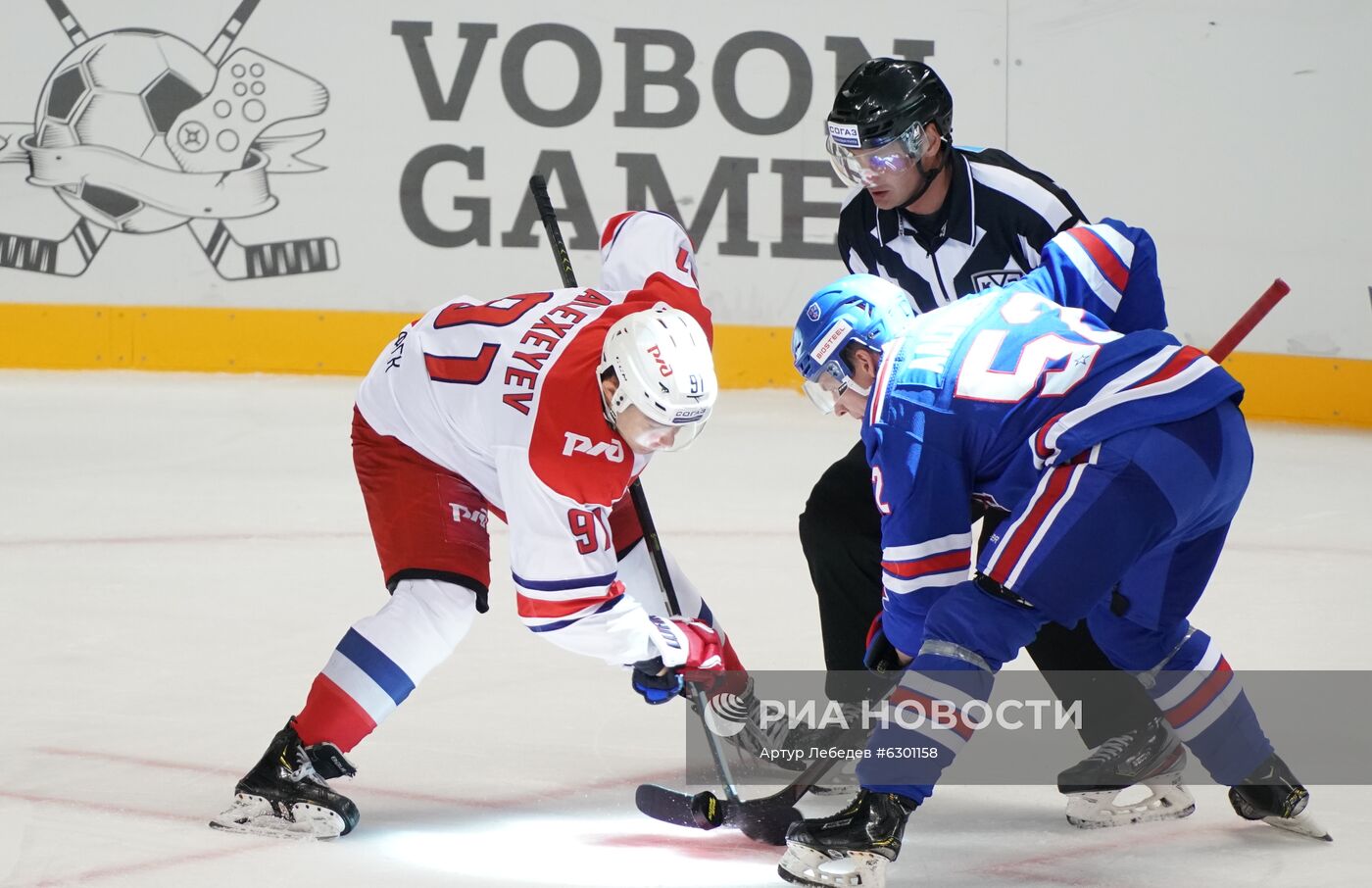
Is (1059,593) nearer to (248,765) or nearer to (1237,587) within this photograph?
(248,765)

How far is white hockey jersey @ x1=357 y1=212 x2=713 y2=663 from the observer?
8.14 feet

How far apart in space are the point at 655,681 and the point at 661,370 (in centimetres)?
51

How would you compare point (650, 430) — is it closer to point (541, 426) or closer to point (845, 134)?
point (541, 426)

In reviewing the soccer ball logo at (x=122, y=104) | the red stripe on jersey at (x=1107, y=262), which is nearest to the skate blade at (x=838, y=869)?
the red stripe on jersey at (x=1107, y=262)

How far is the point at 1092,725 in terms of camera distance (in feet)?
9.89

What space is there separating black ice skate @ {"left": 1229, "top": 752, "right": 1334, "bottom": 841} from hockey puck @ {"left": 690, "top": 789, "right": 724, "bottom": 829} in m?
0.78

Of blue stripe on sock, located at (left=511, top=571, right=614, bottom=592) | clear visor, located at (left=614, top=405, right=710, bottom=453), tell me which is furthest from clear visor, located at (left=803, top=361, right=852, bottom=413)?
blue stripe on sock, located at (left=511, top=571, right=614, bottom=592)

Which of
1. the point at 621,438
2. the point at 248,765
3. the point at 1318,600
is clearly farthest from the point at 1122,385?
the point at 1318,600

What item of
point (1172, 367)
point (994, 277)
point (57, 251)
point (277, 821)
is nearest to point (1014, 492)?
point (1172, 367)

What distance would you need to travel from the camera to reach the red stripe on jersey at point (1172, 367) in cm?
242

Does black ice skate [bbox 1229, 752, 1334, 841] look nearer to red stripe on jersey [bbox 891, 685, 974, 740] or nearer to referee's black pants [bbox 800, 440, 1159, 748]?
referee's black pants [bbox 800, 440, 1159, 748]

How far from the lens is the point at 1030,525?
2377 millimetres

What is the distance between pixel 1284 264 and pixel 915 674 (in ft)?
16.7

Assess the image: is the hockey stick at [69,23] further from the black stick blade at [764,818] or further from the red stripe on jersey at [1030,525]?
the red stripe on jersey at [1030,525]
